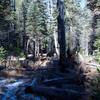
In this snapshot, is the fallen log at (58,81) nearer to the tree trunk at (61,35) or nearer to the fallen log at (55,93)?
the fallen log at (55,93)

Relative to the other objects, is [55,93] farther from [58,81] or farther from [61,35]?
[61,35]

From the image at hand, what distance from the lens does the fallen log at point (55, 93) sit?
10570mm

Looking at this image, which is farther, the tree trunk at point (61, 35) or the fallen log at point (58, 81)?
the tree trunk at point (61, 35)

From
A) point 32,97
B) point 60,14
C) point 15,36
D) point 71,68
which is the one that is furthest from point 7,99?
point 15,36

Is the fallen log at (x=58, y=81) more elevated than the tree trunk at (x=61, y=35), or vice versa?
the tree trunk at (x=61, y=35)

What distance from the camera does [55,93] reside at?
1088 centimetres

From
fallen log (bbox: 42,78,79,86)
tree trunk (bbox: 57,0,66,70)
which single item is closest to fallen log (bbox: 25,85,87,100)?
fallen log (bbox: 42,78,79,86)

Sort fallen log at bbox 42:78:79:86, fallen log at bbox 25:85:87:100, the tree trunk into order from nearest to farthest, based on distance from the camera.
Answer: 1. fallen log at bbox 25:85:87:100
2. fallen log at bbox 42:78:79:86
3. the tree trunk

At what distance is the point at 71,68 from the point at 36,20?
3085cm

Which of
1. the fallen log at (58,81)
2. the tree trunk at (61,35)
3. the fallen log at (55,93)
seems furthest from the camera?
the tree trunk at (61,35)

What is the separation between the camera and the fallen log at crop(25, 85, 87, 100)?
1057 cm

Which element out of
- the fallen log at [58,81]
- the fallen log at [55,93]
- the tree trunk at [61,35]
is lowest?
the fallen log at [55,93]

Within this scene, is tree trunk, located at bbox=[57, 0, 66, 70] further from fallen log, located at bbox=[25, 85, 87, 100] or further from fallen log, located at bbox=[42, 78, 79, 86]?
fallen log, located at bbox=[25, 85, 87, 100]

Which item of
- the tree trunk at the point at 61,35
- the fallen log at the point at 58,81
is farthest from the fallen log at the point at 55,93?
the tree trunk at the point at 61,35
